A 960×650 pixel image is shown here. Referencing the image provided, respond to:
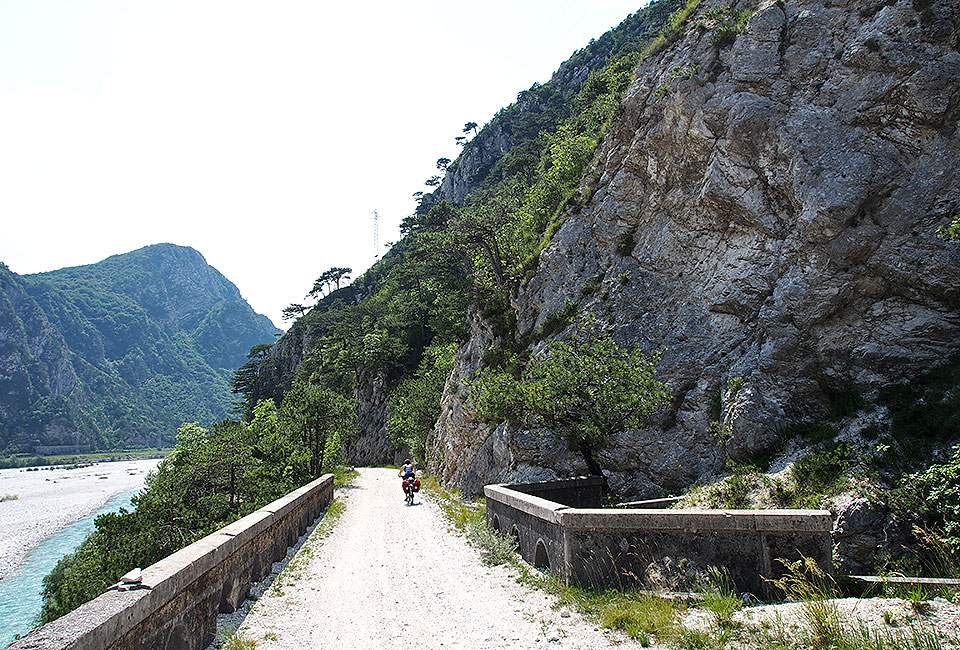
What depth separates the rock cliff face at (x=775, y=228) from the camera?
44.3 ft

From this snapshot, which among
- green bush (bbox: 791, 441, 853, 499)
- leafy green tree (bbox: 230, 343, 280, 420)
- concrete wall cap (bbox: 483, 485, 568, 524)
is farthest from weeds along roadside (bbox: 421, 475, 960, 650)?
leafy green tree (bbox: 230, 343, 280, 420)

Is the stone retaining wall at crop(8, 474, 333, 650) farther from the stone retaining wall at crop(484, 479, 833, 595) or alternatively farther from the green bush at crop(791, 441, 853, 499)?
the green bush at crop(791, 441, 853, 499)

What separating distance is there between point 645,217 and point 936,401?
11.2 m

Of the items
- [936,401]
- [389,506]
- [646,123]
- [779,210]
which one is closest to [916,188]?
[779,210]

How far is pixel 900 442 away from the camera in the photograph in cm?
1135

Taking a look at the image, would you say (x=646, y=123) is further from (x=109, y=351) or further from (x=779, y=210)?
(x=109, y=351)

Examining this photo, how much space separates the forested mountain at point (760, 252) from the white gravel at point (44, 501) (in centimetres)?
3125

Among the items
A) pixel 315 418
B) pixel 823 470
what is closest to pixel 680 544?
pixel 823 470

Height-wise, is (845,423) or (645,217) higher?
(645,217)

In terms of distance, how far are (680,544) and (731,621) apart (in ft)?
4.79

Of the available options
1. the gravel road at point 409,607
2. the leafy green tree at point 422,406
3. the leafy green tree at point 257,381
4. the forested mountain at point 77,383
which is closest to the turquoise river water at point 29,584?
the gravel road at point 409,607

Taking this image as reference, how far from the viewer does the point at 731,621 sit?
5133mm

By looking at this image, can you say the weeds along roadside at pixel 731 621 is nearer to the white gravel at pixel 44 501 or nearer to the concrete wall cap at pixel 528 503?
the concrete wall cap at pixel 528 503

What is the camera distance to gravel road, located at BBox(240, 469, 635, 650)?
19.3 feet
